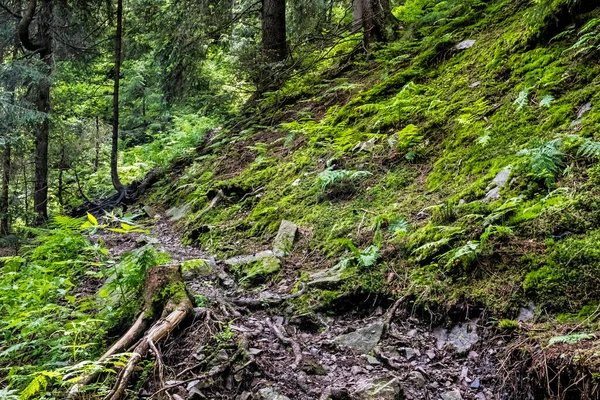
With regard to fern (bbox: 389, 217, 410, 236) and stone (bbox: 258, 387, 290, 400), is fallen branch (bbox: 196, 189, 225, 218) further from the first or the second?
stone (bbox: 258, 387, 290, 400)

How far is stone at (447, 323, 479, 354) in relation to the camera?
9.54ft

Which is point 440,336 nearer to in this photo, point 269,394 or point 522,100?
point 269,394

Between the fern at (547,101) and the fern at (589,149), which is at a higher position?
the fern at (547,101)

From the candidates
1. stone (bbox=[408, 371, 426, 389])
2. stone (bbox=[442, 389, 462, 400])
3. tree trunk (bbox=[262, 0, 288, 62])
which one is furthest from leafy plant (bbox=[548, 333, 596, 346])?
tree trunk (bbox=[262, 0, 288, 62])

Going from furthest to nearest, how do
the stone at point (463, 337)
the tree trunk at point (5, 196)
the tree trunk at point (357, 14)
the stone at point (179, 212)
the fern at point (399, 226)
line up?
the tree trunk at point (5, 196)
the tree trunk at point (357, 14)
the stone at point (179, 212)
the fern at point (399, 226)
the stone at point (463, 337)

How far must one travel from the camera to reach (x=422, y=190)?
4.71m

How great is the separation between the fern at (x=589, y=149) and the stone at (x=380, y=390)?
239 centimetres

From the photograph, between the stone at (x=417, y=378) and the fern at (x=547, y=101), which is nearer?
the stone at (x=417, y=378)

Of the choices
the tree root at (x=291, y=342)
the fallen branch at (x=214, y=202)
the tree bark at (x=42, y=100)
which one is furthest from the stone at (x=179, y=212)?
the tree root at (x=291, y=342)

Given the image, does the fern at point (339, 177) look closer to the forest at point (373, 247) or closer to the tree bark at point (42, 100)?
the forest at point (373, 247)

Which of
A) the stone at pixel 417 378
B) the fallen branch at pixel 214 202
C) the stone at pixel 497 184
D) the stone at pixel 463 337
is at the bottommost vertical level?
the fallen branch at pixel 214 202

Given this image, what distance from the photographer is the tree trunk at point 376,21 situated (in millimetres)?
8305

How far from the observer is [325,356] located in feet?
10.4

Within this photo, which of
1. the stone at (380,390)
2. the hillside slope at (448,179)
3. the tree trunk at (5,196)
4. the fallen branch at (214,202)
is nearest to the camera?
the stone at (380,390)
